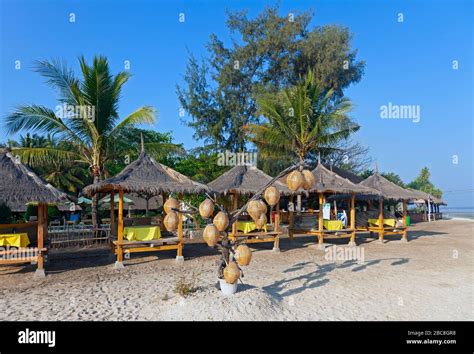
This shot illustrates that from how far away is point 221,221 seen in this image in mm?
5879

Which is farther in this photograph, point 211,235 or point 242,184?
point 242,184

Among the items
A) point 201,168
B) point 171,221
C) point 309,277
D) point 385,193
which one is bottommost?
point 309,277

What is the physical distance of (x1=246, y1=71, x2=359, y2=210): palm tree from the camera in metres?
19.0

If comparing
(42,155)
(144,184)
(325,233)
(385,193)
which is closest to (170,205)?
(144,184)

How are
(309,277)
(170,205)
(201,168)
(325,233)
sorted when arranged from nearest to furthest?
(170,205) < (309,277) < (325,233) < (201,168)

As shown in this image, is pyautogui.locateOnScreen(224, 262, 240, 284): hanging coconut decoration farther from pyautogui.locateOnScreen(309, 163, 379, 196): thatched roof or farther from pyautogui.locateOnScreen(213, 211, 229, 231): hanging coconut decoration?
pyautogui.locateOnScreen(309, 163, 379, 196): thatched roof

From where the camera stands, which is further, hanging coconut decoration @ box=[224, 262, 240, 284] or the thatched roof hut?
the thatched roof hut

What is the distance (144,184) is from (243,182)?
412 centimetres

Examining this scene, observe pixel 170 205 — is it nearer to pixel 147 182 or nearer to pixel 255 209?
pixel 255 209

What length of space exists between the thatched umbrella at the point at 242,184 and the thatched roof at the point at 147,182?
181cm

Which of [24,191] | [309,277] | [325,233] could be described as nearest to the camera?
[24,191]

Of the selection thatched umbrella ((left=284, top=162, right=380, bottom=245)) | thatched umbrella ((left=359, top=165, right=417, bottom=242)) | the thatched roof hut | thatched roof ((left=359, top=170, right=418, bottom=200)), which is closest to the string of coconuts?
thatched umbrella ((left=284, top=162, right=380, bottom=245))
